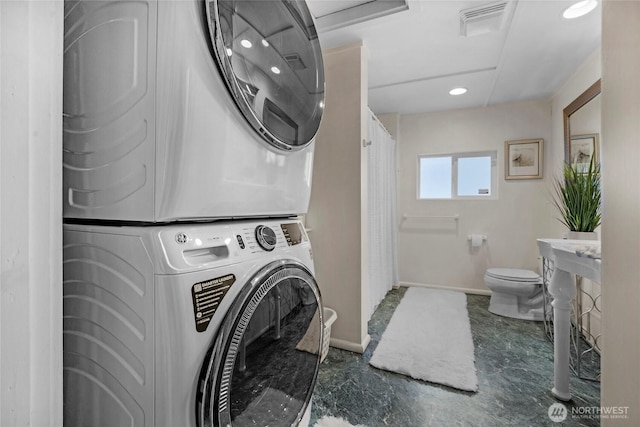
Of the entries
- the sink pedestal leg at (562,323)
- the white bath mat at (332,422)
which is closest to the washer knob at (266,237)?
the white bath mat at (332,422)

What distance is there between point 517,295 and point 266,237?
8.89ft

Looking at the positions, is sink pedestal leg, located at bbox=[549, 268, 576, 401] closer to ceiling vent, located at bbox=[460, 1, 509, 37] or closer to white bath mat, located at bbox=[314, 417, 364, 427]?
white bath mat, located at bbox=[314, 417, 364, 427]

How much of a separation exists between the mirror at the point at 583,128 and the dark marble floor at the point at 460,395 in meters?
1.50

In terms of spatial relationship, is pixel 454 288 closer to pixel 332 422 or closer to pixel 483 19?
pixel 332 422

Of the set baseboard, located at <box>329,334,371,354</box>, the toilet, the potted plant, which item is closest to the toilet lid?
the toilet

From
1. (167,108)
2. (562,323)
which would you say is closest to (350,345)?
(562,323)

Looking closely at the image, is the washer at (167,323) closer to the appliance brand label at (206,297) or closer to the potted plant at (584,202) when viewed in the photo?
the appliance brand label at (206,297)

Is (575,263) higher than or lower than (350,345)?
higher

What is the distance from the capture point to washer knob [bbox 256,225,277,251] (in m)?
0.79

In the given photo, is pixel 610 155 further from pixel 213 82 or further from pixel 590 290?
pixel 590 290

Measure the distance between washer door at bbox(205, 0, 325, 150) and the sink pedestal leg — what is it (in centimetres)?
142

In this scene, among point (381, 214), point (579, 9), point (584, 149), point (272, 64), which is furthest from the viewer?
point (381, 214)

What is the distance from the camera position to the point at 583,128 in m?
2.36

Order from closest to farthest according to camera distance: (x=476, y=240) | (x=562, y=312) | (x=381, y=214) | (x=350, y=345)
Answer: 1. (x=562, y=312)
2. (x=350, y=345)
3. (x=381, y=214)
4. (x=476, y=240)
